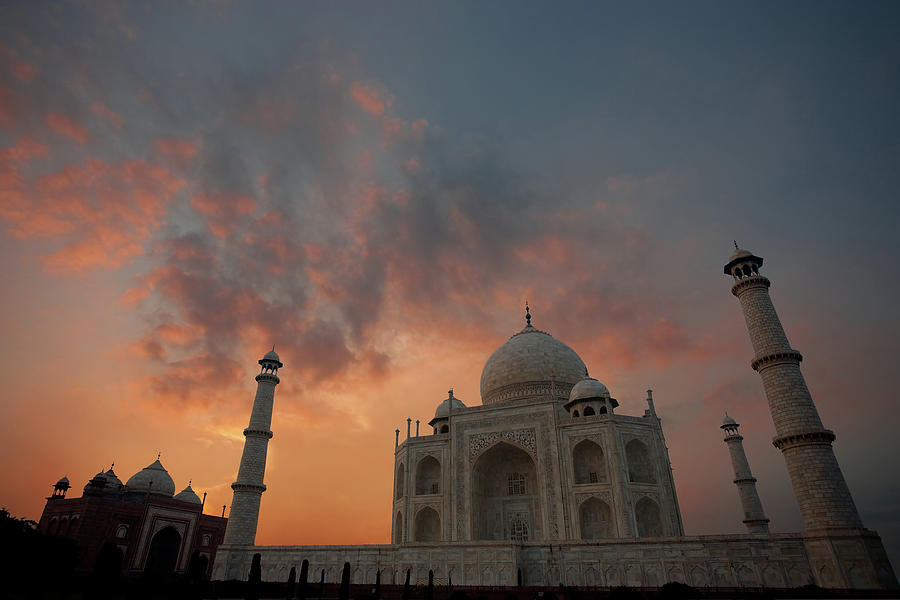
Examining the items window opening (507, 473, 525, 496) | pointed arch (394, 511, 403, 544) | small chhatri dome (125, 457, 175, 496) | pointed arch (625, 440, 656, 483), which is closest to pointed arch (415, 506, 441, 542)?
pointed arch (394, 511, 403, 544)

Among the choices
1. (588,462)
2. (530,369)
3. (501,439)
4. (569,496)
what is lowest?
(569,496)

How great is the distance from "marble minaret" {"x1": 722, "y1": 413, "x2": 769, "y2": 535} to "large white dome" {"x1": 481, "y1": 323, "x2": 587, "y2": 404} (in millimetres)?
8943

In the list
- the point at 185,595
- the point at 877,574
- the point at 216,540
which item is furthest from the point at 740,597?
the point at 216,540

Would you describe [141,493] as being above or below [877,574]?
above

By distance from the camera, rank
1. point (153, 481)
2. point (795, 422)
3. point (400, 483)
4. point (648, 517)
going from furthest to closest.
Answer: point (153, 481)
point (400, 483)
point (648, 517)
point (795, 422)

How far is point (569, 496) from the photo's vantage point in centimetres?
2427

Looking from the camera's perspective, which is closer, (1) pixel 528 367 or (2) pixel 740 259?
(2) pixel 740 259

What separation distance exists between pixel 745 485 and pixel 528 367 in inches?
519

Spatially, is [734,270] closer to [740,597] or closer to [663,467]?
[663,467]

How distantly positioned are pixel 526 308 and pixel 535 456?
1415 cm

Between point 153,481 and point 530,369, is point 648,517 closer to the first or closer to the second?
point 530,369

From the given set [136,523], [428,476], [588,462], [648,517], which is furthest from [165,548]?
[648,517]

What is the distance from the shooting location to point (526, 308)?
38000 millimetres

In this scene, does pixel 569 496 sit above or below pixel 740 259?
below
